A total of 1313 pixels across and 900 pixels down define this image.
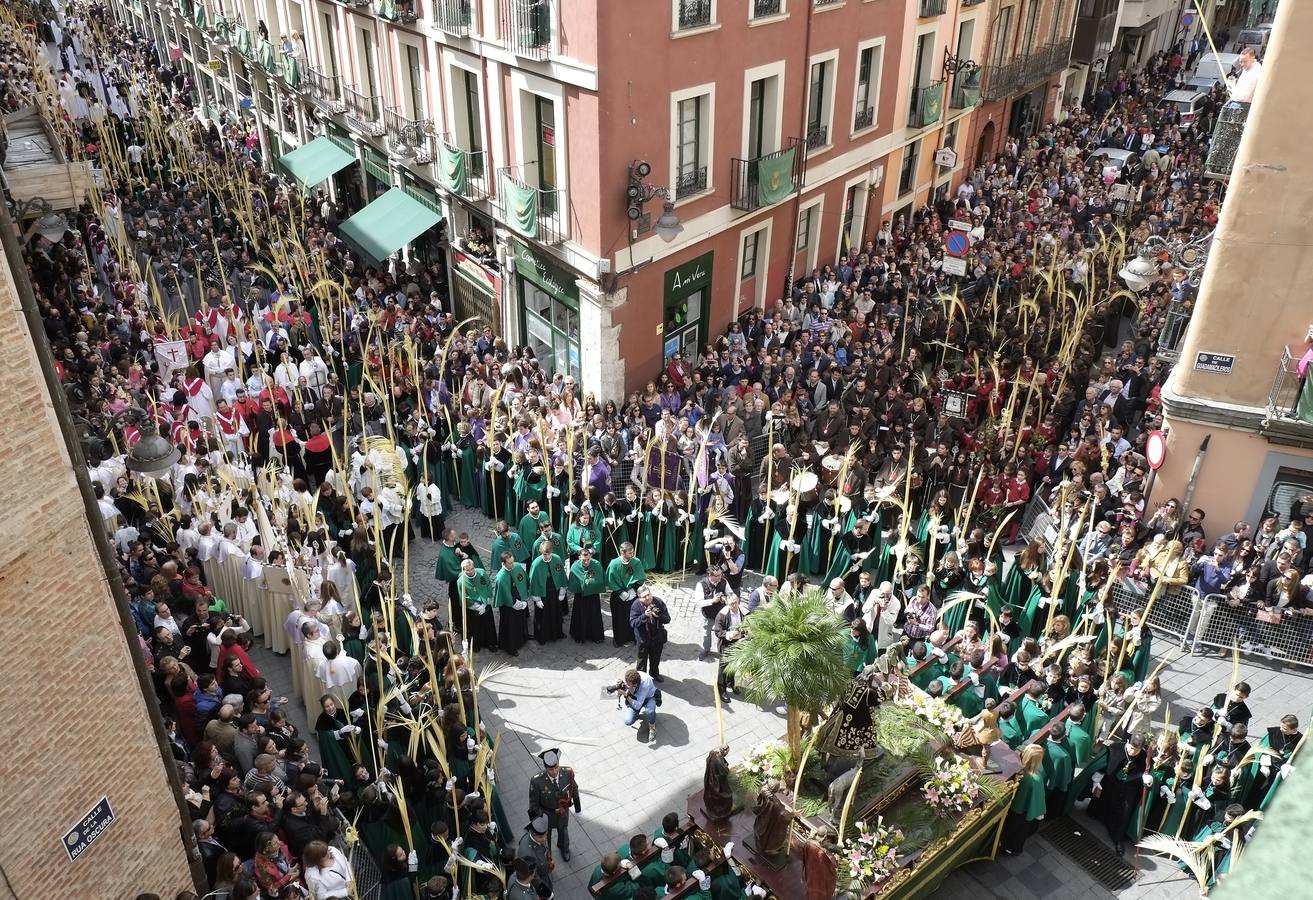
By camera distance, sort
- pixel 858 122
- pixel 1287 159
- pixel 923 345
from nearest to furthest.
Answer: pixel 1287 159, pixel 923 345, pixel 858 122

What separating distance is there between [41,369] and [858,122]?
62.8 feet

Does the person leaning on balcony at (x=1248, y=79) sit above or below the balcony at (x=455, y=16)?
above

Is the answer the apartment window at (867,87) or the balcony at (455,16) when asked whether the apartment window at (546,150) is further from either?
the apartment window at (867,87)

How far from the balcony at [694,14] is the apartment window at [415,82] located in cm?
637

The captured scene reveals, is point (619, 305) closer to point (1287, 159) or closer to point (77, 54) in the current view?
point (1287, 159)

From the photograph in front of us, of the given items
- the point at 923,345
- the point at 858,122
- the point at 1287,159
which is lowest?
the point at 923,345

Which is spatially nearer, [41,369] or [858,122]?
[41,369]

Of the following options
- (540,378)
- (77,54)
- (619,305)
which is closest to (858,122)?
(619,305)

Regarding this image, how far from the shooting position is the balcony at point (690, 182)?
1864cm

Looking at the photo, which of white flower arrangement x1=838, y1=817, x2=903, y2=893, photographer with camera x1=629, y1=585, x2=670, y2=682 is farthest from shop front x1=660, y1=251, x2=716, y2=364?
white flower arrangement x1=838, y1=817, x2=903, y2=893

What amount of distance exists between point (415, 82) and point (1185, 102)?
2453 cm

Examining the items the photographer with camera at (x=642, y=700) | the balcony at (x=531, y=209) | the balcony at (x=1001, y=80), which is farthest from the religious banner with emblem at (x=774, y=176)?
the photographer with camera at (x=642, y=700)

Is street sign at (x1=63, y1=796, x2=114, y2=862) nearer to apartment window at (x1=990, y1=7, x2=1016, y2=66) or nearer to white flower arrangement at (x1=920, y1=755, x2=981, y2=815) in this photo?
white flower arrangement at (x1=920, y1=755, x2=981, y2=815)

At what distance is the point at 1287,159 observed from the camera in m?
12.8
